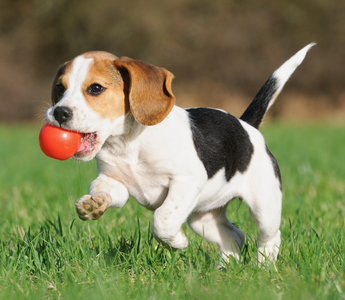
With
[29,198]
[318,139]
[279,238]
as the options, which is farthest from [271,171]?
[318,139]

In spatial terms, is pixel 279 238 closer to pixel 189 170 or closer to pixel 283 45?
pixel 189 170

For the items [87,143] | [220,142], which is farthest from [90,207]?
[220,142]

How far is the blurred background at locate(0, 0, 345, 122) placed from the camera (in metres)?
21.9

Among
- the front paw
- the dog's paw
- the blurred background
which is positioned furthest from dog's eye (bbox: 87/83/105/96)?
the blurred background

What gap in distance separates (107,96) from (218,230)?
1.43 metres

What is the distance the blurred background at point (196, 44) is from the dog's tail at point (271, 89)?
18217mm

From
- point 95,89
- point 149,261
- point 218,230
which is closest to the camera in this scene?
point 95,89

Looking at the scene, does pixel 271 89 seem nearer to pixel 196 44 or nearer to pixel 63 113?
pixel 63 113

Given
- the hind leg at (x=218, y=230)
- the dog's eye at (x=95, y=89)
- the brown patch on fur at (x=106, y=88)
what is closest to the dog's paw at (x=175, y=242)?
the hind leg at (x=218, y=230)

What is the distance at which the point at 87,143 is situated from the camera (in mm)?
3027

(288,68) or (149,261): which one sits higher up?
(288,68)

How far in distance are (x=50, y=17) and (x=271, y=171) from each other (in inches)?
827

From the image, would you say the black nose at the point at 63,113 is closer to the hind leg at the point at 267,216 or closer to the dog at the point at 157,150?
the dog at the point at 157,150

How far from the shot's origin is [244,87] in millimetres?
25203
